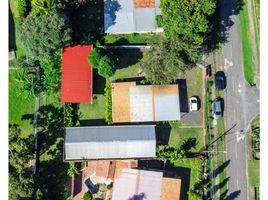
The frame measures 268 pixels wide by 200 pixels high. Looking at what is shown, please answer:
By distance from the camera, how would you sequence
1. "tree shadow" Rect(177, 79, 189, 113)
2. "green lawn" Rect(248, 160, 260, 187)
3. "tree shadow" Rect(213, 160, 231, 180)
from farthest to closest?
"tree shadow" Rect(177, 79, 189, 113)
"green lawn" Rect(248, 160, 260, 187)
"tree shadow" Rect(213, 160, 231, 180)

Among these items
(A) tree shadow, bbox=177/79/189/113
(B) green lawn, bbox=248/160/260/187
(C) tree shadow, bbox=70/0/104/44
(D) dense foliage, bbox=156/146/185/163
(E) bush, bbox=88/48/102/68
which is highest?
(C) tree shadow, bbox=70/0/104/44

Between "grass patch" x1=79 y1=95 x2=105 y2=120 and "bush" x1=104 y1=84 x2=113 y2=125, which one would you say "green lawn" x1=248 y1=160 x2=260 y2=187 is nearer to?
"bush" x1=104 y1=84 x2=113 y2=125

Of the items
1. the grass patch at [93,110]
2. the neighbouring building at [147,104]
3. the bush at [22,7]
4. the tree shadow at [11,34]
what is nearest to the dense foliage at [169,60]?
the neighbouring building at [147,104]

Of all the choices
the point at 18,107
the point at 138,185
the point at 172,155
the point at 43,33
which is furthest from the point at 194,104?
the point at 18,107

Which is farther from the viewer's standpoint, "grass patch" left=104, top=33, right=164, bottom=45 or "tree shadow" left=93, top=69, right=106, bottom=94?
"grass patch" left=104, top=33, right=164, bottom=45

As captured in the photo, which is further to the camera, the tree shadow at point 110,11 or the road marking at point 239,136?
the road marking at point 239,136

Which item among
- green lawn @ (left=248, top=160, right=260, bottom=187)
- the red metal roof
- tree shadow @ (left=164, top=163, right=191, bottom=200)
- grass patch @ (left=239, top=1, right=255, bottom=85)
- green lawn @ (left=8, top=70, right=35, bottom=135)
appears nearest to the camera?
the red metal roof

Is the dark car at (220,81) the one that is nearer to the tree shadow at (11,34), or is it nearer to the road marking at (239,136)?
the road marking at (239,136)

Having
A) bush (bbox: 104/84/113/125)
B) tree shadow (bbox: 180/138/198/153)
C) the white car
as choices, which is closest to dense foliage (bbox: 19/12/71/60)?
bush (bbox: 104/84/113/125)

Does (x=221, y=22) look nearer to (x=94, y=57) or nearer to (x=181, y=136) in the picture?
(x=181, y=136)
